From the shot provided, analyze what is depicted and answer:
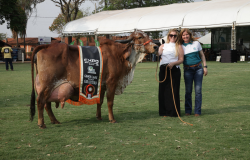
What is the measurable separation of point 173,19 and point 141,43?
2656 centimetres

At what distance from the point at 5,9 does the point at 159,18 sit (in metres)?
19.1

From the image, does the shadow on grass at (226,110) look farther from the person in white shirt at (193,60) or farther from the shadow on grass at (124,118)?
the shadow on grass at (124,118)

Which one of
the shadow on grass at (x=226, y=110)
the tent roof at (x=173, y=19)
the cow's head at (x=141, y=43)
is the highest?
the tent roof at (x=173, y=19)

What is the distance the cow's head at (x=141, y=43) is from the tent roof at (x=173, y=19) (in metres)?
24.3

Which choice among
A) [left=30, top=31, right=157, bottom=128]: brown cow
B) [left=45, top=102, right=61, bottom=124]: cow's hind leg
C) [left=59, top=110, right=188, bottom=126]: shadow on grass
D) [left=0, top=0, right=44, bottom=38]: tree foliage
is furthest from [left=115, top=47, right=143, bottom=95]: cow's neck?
[left=0, top=0, right=44, bottom=38]: tree foliage

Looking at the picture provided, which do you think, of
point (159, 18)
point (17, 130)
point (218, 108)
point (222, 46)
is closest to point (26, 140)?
point (17, 130)

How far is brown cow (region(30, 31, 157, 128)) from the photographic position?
18.2ft

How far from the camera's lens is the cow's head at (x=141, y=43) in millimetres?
6230

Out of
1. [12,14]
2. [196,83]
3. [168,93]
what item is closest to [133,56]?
[168,93]

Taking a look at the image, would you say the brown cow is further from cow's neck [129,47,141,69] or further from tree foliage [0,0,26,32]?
tree foliage [0,0,26,32]

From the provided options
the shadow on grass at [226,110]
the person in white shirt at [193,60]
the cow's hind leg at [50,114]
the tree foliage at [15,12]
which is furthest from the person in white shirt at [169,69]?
the tree foliage at [15,12]

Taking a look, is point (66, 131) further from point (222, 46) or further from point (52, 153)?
point (222, 46)

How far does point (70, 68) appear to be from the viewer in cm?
571

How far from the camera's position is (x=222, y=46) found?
4328 centimetres
